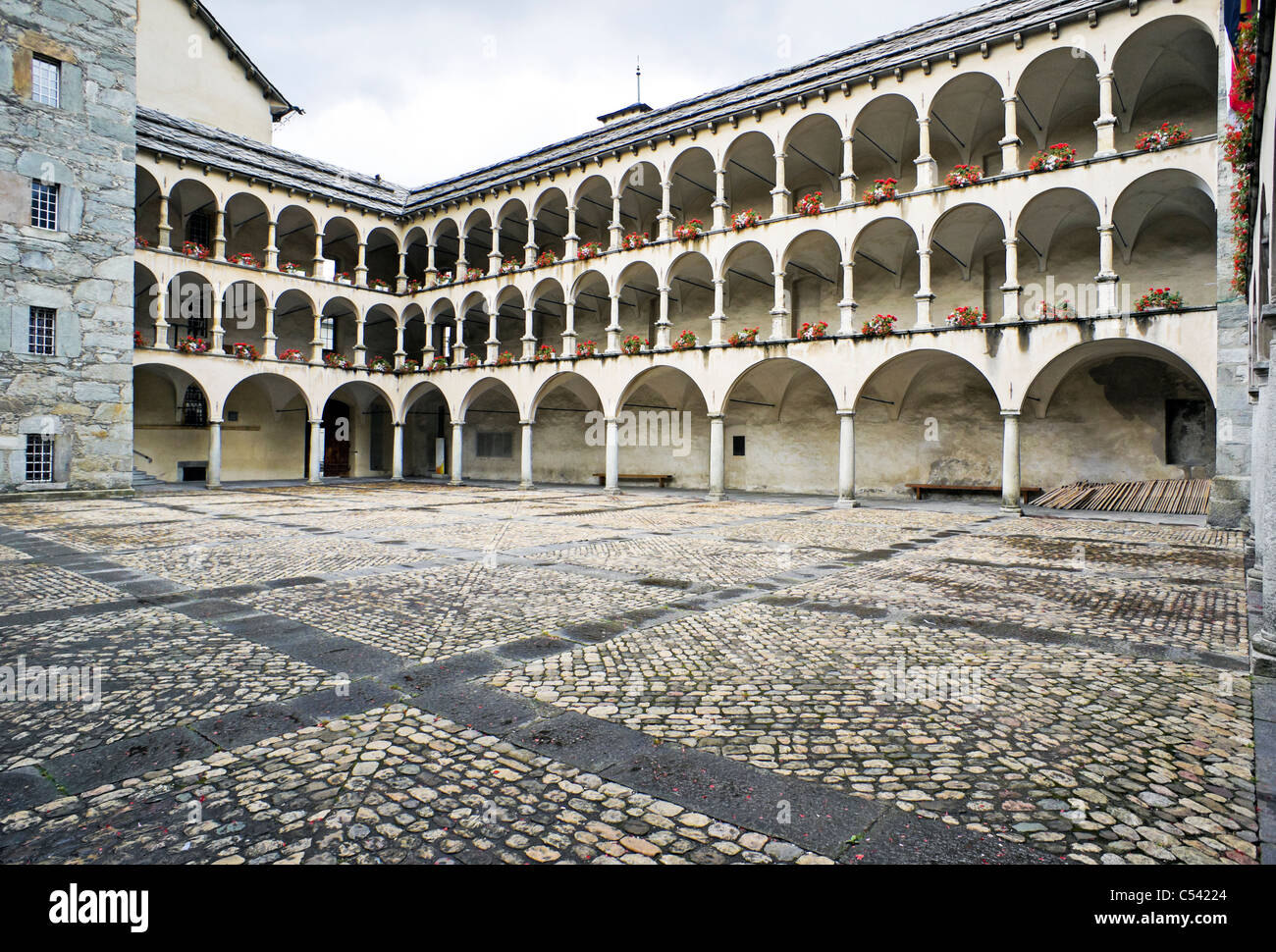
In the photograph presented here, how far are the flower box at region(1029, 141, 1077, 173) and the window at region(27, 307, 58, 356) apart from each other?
26.2m

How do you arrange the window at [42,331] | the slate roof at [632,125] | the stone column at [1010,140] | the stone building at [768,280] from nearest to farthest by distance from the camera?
the stone building at [768,280] < the stone column at [1010,140] < the slate roof at [632,125] < the window at [42,331]

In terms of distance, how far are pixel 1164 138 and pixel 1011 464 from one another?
811 centimetres

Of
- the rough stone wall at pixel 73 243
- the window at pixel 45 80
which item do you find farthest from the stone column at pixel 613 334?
the window at pixel 45 80

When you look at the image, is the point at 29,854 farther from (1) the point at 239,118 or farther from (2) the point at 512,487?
(1) the point at 239,118

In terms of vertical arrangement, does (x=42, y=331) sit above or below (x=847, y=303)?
below

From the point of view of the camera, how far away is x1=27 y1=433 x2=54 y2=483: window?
19.5 metres

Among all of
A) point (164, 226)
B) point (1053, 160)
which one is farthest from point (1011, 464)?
point (164, 226)

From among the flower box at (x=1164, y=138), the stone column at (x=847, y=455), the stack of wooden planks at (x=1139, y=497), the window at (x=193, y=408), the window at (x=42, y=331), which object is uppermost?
the flower box at (x=1164, y=138)

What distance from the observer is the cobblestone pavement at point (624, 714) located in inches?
113

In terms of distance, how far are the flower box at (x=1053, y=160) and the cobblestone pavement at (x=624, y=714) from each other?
41.6ft

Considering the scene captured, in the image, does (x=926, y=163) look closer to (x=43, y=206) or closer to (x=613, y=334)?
(x=613, y=334)

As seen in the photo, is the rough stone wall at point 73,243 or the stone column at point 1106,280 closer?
the stone column at point 1106,280

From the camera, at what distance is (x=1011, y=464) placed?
18.7 meters

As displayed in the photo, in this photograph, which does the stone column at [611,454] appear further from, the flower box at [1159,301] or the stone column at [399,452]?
the flower box at [1159,301]
